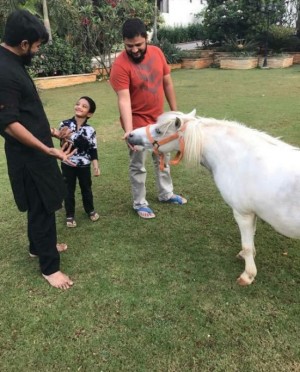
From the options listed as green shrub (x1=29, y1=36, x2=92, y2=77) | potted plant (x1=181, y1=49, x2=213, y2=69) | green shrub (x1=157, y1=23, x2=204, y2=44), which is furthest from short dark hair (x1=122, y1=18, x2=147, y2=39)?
green shrub (x1=157, y1=23, x2=204, y2=44)

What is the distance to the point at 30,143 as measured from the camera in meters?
2.41

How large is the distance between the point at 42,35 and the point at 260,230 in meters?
2.69

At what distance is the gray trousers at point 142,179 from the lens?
13.0 feet

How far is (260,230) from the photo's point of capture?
12.2 ft

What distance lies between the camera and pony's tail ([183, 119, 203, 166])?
282cm

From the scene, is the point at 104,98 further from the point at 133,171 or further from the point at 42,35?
the point at 42,35

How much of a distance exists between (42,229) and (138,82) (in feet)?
5.50

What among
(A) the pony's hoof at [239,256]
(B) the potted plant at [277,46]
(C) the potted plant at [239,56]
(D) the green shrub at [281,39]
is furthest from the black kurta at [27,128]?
(D) the green shrub at [281,39]

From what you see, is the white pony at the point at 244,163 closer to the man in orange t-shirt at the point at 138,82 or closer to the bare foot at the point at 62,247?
the man in orange t-shirt at the point at 138,82

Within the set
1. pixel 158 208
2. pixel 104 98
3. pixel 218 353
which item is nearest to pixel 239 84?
pixel 104 98

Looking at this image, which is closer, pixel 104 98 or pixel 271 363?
pixel 271 363

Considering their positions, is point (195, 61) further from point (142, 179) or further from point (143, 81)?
point (143, 81)

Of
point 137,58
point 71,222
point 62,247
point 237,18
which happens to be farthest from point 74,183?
point 237,18

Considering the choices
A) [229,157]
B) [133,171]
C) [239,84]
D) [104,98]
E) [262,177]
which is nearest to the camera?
[262,177]
